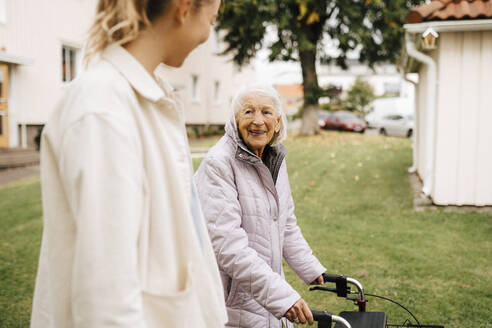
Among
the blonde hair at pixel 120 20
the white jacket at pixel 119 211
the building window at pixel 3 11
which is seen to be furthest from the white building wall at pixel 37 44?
the white jacket at pixel 119 211

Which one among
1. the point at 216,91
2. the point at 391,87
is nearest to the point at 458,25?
the point at 216,91

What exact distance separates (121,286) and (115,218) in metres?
→ 0.16

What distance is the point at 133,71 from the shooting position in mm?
1290

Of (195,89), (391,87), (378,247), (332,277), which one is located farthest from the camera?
(391,87)

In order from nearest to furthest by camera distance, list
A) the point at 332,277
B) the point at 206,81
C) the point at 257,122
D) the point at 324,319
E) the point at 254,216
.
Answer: the point at 324,319 → the point at 254,216 → the point at 257,122 → the point at 332,277 → the point at 206,81

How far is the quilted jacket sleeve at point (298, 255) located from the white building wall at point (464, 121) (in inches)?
231

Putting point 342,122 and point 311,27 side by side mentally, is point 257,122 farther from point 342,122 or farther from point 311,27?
point 342,122

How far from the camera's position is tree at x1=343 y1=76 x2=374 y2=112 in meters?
54.5

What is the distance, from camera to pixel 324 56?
73.4ft

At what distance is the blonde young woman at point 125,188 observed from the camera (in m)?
1.13

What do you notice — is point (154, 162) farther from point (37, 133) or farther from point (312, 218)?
point (37, 133)

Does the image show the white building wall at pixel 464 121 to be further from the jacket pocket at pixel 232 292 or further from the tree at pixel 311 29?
the tree at pixel 311 29

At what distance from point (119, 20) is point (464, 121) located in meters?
7.71

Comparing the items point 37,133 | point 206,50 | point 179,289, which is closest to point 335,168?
point 37,133
